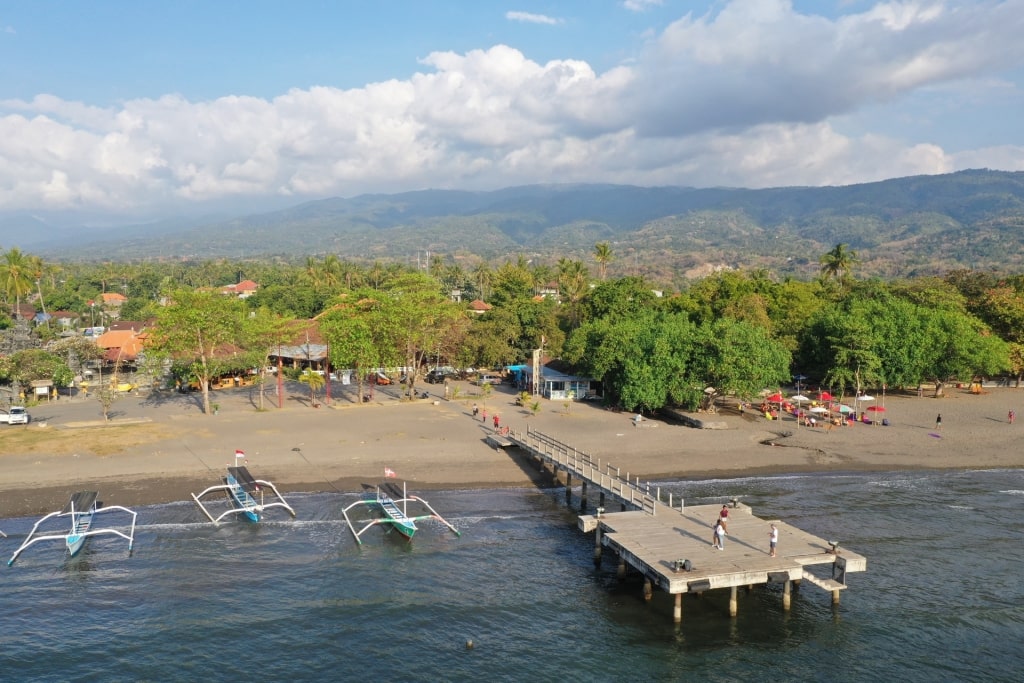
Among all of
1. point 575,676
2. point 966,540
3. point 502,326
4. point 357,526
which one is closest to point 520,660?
point 575,676

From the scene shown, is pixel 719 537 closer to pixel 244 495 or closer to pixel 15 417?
pixel 244 495

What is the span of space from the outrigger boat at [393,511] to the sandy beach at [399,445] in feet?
8.85

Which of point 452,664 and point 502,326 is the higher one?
point 502,326

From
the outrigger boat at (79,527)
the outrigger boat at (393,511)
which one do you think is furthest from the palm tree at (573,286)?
the outrigger boat at (79,527)

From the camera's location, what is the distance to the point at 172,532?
93.6 ft

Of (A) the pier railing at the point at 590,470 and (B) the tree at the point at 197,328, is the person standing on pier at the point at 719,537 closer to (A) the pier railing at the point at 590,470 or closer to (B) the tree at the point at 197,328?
(A) the pier railing at the point at 590,470

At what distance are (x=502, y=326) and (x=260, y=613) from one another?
47.9 meters

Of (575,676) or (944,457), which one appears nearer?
(575,676)

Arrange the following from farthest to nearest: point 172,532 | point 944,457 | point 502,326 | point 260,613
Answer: point 502,326
point 944,457
point 172,532
point 260,613

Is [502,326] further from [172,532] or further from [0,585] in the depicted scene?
[0,585]

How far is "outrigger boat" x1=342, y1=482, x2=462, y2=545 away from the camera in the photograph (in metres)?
28.6

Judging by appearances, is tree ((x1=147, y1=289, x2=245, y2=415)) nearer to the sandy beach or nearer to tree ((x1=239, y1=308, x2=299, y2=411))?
tree ((x1=239, y1=308, x2=299, y2=411))

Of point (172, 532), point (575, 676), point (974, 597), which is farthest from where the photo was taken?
point (172, 532)

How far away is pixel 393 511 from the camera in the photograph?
97.2ft
